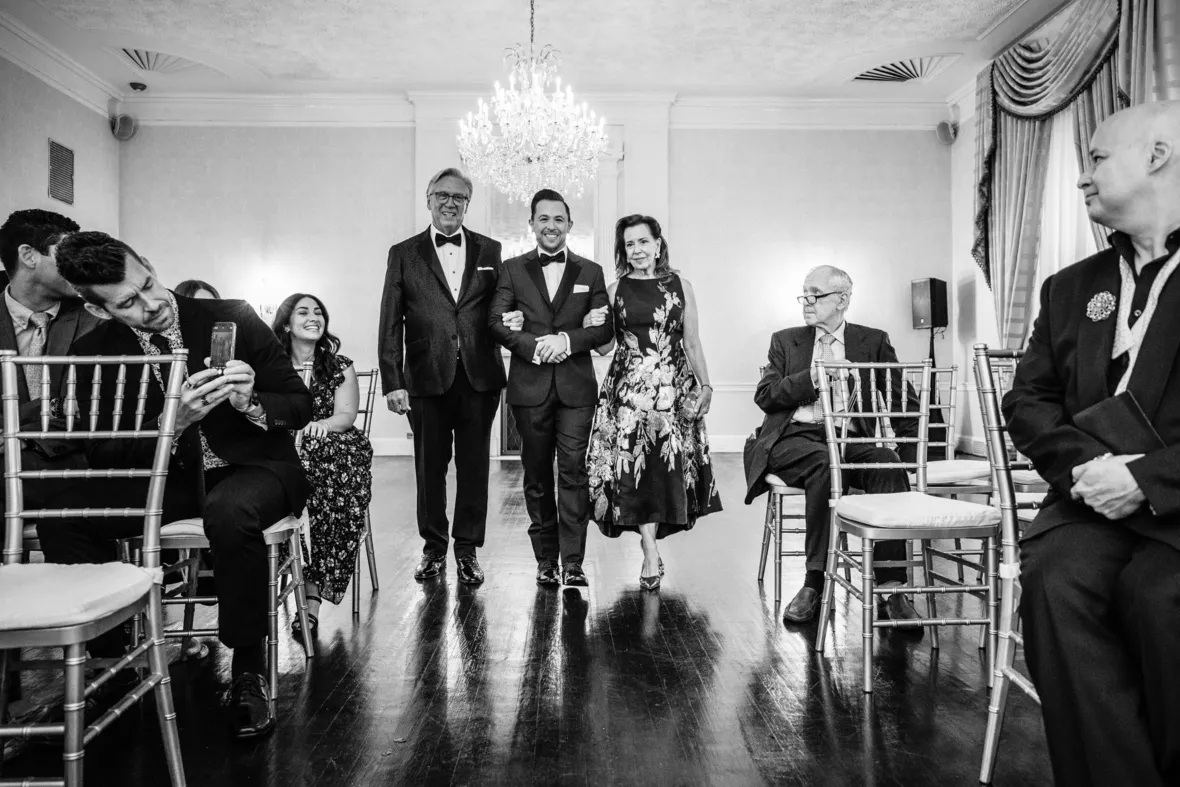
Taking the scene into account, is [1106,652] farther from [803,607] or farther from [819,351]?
[819,351]

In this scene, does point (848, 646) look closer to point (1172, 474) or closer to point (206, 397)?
point (1172, 474)

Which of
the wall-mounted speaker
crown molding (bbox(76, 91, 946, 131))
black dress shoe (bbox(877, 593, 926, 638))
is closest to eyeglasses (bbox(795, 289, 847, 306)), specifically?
black dress shoe (bbox(877, 593, 926, 638))

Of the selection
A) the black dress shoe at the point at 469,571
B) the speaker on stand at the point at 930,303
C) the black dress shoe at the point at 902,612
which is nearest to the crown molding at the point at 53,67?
the black dress shoe at the point at 469,571

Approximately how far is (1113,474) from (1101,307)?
15.3 inches

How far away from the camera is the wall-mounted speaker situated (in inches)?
312

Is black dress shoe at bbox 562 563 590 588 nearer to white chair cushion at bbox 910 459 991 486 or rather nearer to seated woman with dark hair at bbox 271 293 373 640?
seated woman with dark hair at bbox 271 293 373 640

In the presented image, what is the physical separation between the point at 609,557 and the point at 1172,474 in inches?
107

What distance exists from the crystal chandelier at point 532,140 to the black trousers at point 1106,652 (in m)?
5.20

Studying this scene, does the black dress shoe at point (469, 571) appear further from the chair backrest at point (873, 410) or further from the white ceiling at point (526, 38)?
the white ceiling at point (526, 38)

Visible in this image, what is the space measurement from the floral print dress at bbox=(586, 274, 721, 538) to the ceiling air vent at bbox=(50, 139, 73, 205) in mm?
6371

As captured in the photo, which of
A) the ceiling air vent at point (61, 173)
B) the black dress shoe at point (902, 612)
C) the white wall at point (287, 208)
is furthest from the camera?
the white wall at point (287, 208)

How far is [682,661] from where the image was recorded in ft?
7.81

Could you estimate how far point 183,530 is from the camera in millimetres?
1968

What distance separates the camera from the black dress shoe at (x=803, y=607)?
9.02 feet
